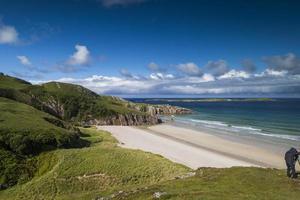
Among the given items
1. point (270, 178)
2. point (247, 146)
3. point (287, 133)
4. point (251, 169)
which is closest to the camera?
point (270, 178)

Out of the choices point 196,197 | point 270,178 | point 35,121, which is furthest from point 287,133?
point 196,197

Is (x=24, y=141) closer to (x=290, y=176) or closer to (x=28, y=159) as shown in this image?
(x=28, y=159)

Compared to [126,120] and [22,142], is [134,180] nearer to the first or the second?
[22,142]

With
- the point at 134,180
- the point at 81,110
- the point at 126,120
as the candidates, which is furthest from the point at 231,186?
the point at 81,110

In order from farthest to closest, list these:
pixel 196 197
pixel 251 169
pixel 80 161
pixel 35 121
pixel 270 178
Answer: pixel 35 121 < pixel 80 161 < pixel 251 169 < pixel 270 178 < pixel 196 197

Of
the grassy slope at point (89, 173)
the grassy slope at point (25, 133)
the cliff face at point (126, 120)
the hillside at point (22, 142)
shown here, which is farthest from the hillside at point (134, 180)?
the cliff face at point (126, 120)

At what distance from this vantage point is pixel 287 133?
315ft

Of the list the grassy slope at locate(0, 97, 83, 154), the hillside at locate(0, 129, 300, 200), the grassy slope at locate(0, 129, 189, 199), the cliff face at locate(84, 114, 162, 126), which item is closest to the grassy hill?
the cliff face at locate(84, 114, 162, 126)

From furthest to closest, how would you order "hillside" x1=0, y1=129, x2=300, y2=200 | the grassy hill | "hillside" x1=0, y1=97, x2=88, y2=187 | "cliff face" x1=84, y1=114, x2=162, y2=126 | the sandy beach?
"cliff face" x1=84, y1=114, x2=162, y2=126
the grassy hill
the sandy beach
"hillside" x1=0, y1=97, x2=88, y2=187
"hillside" x1=0, y1=129, x2=300, y2=200

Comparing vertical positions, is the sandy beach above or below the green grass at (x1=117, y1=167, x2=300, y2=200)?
below

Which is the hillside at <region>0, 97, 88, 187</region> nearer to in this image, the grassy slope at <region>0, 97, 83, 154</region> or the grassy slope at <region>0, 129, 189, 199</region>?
the grassy slope at <region>0, 97, 83, 154</region>

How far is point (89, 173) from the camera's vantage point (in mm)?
41125

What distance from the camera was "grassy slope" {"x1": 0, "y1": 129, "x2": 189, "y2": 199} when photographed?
37.2m

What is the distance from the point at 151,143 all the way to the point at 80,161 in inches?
1524
